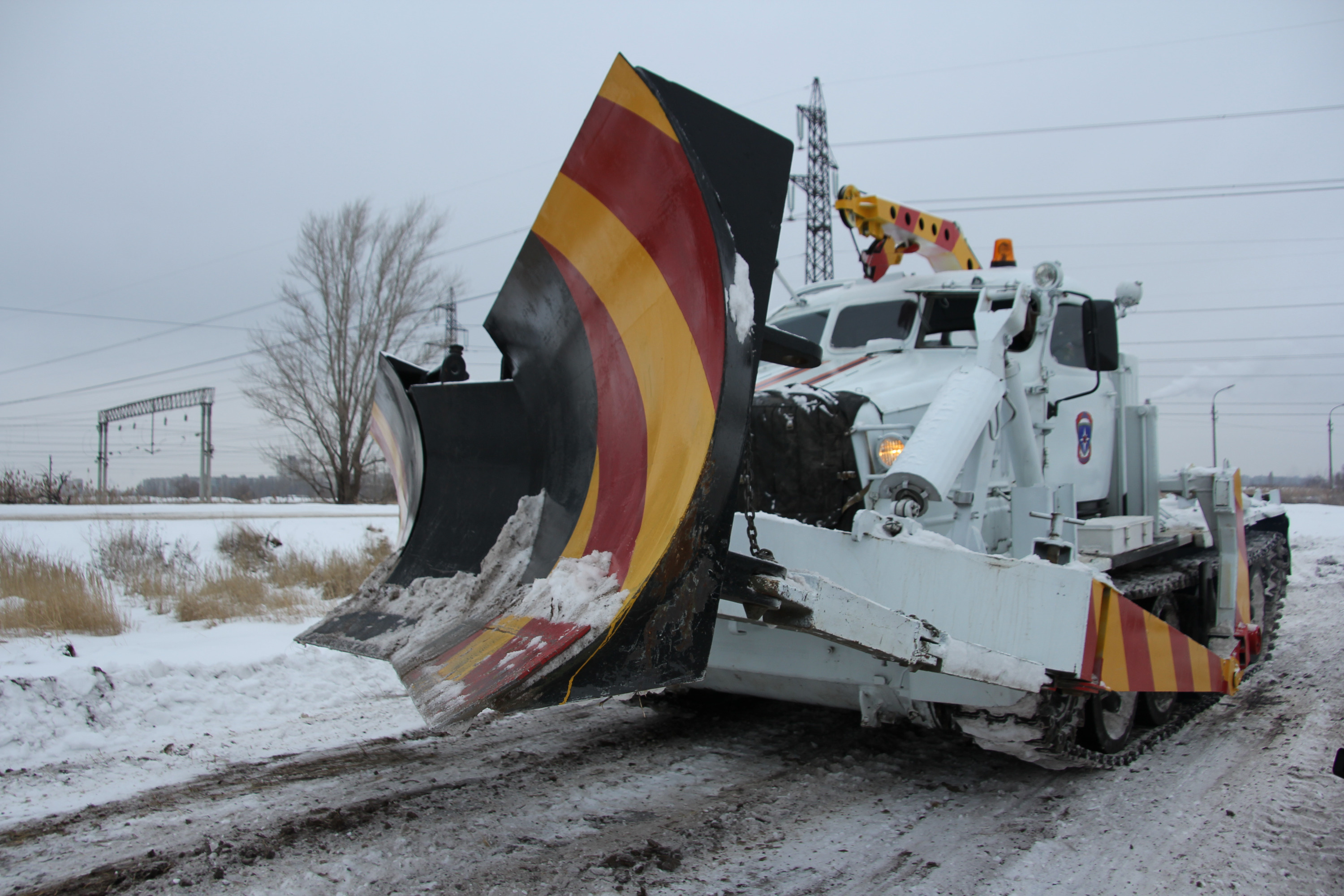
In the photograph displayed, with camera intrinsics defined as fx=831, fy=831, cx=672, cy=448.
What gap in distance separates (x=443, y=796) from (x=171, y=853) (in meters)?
0.90

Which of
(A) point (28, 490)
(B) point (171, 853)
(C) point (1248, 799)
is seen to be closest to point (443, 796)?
(B) point (171, 853)

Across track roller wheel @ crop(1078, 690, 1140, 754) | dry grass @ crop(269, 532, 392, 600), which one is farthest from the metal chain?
dry grass @ crop(269, 532, 392, 600)

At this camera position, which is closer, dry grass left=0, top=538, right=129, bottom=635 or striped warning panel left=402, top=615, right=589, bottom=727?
striped warning panel left=402, top=615, right=589, bottom=727

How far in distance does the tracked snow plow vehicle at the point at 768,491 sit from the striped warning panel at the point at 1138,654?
19mm

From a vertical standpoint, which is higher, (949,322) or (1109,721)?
(949,322)

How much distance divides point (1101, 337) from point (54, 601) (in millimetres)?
7063

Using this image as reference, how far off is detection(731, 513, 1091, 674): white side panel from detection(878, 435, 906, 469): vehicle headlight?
2.48 feet

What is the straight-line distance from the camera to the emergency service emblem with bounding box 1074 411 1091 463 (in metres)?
4.69

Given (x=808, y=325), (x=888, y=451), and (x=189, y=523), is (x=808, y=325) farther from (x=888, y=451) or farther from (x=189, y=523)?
(x=189, y=523)

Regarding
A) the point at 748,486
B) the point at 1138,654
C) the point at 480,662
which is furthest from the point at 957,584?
the point at 480,662

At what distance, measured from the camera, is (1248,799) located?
3389 mm

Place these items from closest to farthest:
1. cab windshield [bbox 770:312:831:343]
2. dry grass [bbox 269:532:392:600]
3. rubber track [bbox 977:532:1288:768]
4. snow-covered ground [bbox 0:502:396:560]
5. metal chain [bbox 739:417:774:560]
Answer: metal chain [bbox 739:417:774:560] → rubber track [bbox 977:532:1288:768] → cab windshield [bbox 770:312:831:343] → dry grass [bbox 269:532:392:600] → snow-covered ground [bbox 0:502:396:560]

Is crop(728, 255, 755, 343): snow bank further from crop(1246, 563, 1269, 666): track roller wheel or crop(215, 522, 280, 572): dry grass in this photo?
crop(215, 522, 280, 572): dry grass

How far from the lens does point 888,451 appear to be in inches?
141
